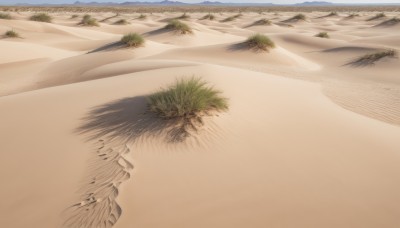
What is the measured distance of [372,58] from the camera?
12414 millimetres

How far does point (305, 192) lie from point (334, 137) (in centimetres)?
160

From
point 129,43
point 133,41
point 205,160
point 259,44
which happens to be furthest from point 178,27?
point 205,160

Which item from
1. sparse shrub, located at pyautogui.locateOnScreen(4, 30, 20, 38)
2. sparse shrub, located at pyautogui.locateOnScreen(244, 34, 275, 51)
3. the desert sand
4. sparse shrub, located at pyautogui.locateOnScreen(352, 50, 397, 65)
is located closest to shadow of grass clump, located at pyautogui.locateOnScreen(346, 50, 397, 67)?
sparse shrub, located at pyautogui.locateOnScreen(352, 50, 397, 65)

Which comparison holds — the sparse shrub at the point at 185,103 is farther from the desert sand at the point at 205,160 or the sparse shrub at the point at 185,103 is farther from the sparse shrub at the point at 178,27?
the sparse shrub at the point at 178,27

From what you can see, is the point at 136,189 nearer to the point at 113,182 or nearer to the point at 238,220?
the point at 113,182

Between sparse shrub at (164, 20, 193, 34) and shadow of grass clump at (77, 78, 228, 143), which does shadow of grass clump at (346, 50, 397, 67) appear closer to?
shadow of grass clump at (77, 78, 228, 143)

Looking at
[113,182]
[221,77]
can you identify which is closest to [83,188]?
[113,182]

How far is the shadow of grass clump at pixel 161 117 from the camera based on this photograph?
14.1ft

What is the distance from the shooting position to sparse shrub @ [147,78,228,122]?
4.43 m

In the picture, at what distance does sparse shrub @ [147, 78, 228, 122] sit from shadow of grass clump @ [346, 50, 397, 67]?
960cm

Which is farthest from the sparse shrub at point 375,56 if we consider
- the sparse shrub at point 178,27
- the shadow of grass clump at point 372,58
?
the sparse shrub at point 178,27

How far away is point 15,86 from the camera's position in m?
10.5

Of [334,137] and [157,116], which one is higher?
[157,116]

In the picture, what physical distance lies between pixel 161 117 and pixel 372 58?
10.8m
